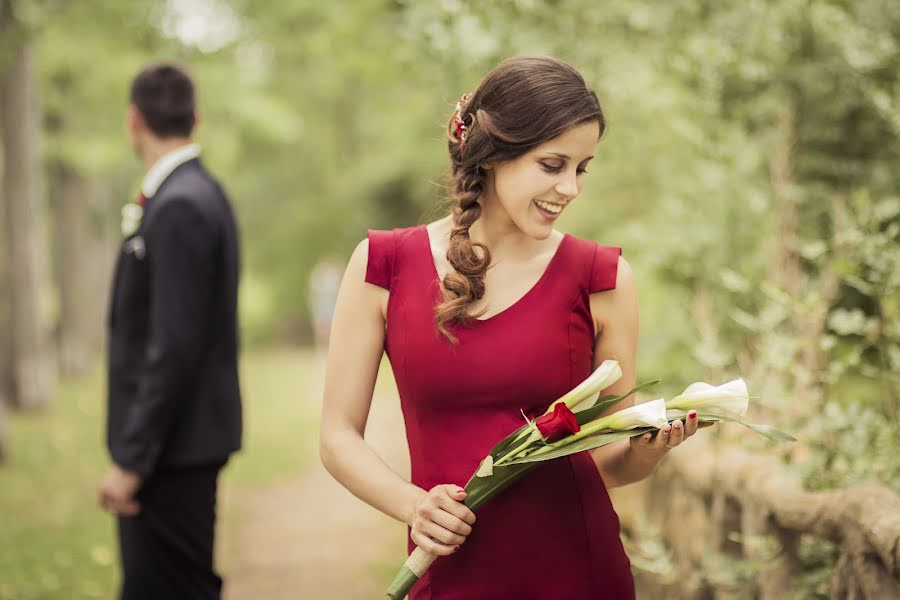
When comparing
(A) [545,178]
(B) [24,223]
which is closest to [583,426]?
(A) [545,178]

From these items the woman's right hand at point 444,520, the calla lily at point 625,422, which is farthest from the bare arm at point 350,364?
the calla lily at point 625,422

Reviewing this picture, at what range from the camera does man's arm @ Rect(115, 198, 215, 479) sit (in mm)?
3824

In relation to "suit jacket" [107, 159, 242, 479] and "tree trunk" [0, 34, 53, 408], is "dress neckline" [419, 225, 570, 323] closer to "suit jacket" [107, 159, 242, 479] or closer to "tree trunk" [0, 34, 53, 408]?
"suit jacket" [107, 159, 242, 479]

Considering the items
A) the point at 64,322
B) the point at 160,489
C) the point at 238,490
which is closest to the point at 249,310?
the point at 64,322

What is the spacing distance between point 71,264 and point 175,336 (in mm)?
14411

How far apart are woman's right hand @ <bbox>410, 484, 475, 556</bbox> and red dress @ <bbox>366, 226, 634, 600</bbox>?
0.48 feet

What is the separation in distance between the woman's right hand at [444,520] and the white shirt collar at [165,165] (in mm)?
2167

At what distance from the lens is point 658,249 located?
6.66 m

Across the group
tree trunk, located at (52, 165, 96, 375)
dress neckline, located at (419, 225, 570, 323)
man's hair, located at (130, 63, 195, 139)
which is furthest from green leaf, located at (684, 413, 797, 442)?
tree trunk, located at (52, 165, 96, 375)

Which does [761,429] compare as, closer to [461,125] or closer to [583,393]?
[583,393]

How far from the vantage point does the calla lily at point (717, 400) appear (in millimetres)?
2318

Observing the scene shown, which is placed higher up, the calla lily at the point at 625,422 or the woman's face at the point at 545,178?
the woman's face at the point at 545,178

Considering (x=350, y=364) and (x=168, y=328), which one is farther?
(x=168, y=328)

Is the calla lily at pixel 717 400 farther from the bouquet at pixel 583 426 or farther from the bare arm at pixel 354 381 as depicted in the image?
the bare arm at pixel 354 381
